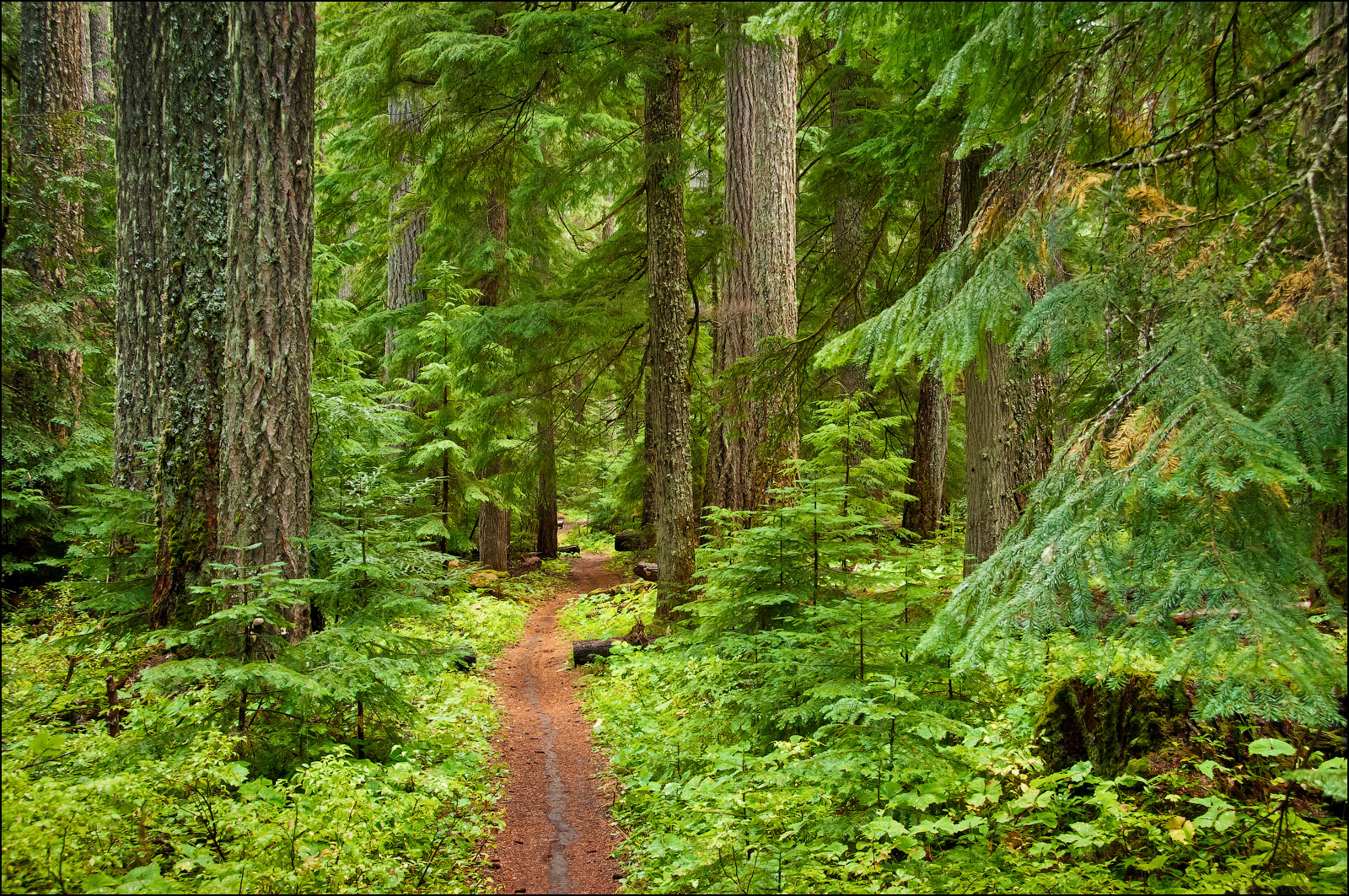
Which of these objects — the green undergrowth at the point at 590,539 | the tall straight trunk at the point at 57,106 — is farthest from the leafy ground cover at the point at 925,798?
the green undergrowth at the point at 590,539

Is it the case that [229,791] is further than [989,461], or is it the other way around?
[989,461]

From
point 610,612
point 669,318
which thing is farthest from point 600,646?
point 669,318

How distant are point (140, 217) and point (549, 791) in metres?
5.87

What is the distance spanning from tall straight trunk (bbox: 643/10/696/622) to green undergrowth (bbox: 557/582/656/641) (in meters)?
1.25

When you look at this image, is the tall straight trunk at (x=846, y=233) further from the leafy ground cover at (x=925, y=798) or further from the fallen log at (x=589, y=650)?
the leafy ground cover at (x=925, y=798)

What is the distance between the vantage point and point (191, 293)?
18.4 feet

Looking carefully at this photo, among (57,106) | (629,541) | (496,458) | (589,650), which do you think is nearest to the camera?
(589,650)

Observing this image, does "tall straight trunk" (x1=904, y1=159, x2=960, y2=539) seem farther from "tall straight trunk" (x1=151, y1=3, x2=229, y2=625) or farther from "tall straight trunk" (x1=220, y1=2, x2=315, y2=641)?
"tall straight trunk" (x1=151, y1=3, x2=229, y2=625)

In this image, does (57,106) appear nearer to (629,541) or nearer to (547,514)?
(547,514)

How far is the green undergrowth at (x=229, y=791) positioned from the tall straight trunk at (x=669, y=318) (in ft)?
13.0

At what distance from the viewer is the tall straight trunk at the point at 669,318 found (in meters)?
9.05

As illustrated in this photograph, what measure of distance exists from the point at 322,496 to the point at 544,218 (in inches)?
437

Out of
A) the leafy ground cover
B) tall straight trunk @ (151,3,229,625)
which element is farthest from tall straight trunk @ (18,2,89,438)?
the leafy ground cover

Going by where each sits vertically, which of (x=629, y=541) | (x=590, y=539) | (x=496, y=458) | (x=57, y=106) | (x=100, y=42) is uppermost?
(x=100, y=42)
